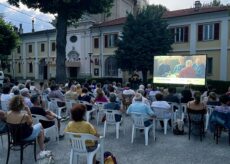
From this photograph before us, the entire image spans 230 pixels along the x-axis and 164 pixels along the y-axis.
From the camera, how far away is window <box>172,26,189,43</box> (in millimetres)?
29312

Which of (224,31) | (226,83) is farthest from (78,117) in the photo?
(224,31)

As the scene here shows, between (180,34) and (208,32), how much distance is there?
3.11 m

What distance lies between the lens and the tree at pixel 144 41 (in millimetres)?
27250

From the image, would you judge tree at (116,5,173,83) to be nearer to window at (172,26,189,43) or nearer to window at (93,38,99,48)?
window at (172,26,189,43)

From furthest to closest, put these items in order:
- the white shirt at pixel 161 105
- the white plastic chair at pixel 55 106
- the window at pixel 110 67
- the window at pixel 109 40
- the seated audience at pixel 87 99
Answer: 1. the window at pixel 109 40
2. the window at pixel 110 67
3. the white plastic chair at pixel 55 106
4. the seated audience at pixel 87 99
5. the white shirt at pixel 161 105

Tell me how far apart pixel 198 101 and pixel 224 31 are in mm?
20574

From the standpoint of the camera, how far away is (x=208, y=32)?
91.2 feet

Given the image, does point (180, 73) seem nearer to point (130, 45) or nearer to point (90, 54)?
point (130, 45)

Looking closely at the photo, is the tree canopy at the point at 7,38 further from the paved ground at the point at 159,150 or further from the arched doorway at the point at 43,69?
the paved ground at the point at 159,150

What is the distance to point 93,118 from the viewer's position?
11734 mm

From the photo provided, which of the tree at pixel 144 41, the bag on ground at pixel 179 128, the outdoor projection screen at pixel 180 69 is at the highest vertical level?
the tree at pixel 144 41

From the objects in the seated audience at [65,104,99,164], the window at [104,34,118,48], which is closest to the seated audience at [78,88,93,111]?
the seated audience at [65,104,99,164]

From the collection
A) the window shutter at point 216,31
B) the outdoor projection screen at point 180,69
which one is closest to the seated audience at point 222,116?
the outdoor projection screen at point 180,69

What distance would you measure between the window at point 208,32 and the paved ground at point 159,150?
20.4m
